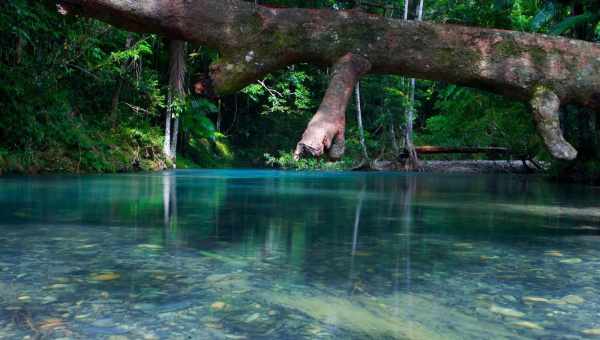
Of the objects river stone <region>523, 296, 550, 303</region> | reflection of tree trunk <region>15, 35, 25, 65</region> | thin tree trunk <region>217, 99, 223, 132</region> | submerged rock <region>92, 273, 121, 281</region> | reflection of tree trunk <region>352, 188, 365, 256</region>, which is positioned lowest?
reflection of tree trunk <region>352, 188, 365, 256</region>

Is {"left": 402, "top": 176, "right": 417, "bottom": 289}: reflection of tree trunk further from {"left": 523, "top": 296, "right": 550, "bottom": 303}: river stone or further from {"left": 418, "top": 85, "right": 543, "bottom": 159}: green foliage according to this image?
{"left": 418, "top": 85, "right": 543, "bottom": 159}: green foliage

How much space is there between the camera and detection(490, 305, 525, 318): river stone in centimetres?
227

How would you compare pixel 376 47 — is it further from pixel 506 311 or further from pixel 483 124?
pixel 483 124

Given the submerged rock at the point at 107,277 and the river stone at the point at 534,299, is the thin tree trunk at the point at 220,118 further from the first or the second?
the river stone at the point at 534,299

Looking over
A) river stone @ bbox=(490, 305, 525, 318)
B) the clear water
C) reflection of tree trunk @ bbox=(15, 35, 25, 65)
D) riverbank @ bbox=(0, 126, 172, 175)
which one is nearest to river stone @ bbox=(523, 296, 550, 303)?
the clear water

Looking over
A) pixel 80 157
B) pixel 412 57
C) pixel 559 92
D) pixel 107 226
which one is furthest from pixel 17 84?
pixel 559 92

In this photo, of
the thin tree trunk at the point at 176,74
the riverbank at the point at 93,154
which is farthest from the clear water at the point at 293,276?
the thin tree trunk at the point at 176,74

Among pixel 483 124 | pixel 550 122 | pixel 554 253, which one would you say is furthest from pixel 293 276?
pixel 483 124

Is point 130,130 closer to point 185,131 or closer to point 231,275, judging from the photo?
point 185,131

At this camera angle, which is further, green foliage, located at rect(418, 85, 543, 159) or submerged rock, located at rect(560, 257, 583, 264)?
green foliage, located at rect(418, 85, 543, 159)

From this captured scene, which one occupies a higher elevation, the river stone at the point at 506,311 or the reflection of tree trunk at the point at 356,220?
the river stone at the point at 506,311

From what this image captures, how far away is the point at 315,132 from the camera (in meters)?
3.59

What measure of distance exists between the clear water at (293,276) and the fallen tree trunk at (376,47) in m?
1.19

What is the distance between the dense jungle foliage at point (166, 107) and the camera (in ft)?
45.5
